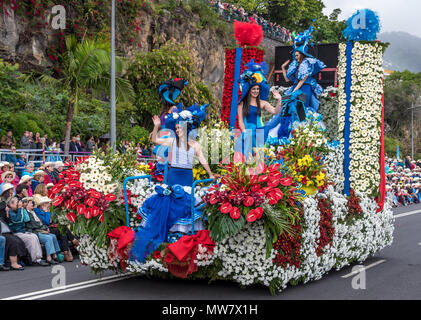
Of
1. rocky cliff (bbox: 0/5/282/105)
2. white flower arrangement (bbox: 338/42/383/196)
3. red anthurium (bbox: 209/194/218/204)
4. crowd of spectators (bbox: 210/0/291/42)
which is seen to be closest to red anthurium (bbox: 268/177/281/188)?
red anthurium (bbox: 209/194/218/204)

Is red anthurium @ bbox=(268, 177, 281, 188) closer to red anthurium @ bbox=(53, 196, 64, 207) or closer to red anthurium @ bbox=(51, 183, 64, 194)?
red anthurium @ bbox=(53, 196, 64, 207)

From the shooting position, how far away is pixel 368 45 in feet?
36.1

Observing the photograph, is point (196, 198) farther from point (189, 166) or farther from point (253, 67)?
point (253, 67)

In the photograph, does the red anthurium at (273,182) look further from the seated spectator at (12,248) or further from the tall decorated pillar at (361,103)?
the seated spectator at (12,248)

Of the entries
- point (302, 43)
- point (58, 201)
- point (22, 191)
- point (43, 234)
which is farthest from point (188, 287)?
point (302, 43)

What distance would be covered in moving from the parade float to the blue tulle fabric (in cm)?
8

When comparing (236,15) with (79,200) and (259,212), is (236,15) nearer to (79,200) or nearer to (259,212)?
(79,200)

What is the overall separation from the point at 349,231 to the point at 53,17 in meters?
21.2

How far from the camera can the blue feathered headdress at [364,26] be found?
10930mm

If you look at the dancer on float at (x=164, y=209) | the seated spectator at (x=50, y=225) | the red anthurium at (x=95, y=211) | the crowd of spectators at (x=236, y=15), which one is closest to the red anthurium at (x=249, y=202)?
the dancer on float at (x=164, y=209)

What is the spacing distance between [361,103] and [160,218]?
4836mm

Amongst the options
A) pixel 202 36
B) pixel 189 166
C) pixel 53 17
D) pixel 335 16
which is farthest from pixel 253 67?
pixel 335 16

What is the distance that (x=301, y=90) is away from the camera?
11586mm

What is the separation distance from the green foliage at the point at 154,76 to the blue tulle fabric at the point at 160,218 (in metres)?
21.3
